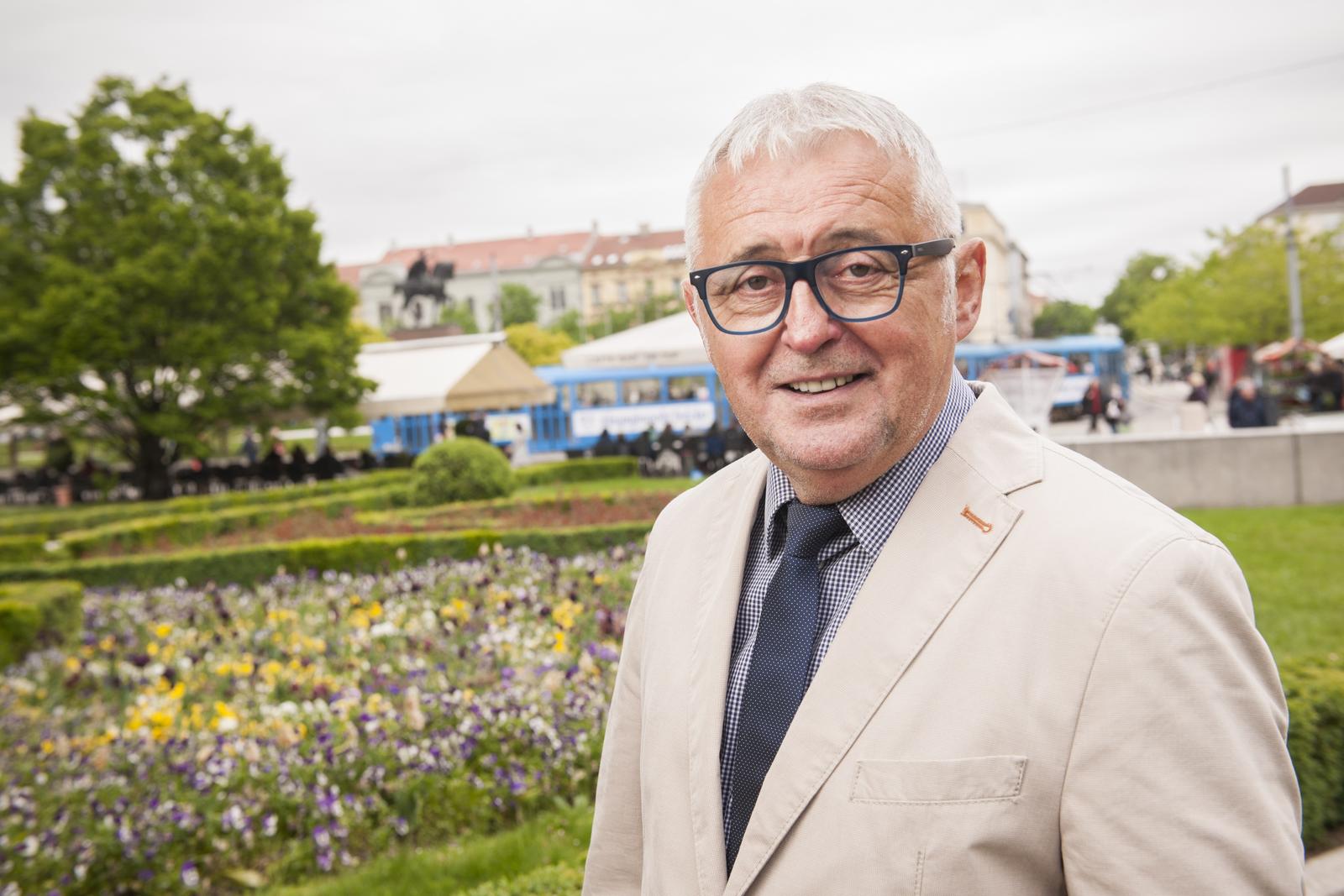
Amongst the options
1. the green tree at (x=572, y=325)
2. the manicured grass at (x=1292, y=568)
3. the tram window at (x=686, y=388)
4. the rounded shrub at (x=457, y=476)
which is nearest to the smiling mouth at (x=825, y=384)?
the manicured grass at (x=1292, y=568)

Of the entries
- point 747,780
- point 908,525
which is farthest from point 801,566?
point 747,780

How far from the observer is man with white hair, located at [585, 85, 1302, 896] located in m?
1.15

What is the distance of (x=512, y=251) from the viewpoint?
96750 millimetres

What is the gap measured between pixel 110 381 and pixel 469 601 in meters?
17.4

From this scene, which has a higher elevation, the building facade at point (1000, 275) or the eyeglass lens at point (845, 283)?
the building facade at point (1000, 275)

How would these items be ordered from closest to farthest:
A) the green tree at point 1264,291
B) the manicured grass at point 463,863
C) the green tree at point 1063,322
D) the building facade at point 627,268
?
the manicured grass at point 463,863 → the green tree at point 1264,291 → the green tree at point 1063,322 → the building facade at point 627,268

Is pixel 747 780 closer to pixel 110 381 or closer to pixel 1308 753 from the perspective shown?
pixel 1308 753

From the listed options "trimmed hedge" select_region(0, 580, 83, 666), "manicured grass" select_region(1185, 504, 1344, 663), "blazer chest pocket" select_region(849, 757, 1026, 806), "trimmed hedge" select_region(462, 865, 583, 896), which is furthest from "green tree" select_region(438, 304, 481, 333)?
"blazer chest pocket" select_region(849, 757, 1026, 806)

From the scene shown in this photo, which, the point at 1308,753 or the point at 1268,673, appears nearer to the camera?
the point at 1268,673

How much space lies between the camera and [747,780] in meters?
1.49

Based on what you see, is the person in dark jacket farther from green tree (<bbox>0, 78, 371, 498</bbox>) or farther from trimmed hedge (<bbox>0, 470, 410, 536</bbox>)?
green tree (<bbox>0, 78, 371, 498</bbox>)

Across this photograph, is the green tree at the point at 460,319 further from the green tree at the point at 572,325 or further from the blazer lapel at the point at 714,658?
the blazer lapel at the point at 714,658

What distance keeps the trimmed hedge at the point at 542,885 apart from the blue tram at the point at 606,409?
69.7 ft

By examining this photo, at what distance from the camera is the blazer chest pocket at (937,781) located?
1218 mm
